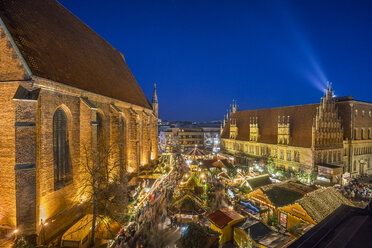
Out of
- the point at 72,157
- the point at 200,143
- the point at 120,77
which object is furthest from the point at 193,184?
the point at 200,143

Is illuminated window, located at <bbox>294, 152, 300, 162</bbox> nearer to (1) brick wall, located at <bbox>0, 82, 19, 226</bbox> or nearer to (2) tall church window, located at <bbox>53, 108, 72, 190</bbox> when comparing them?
(2) tall church window, located at <bbox>53, 108, 72, 190</bbox>

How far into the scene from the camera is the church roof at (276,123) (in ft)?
93.4

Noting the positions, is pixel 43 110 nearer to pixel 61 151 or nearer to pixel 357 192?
pixel 61 151

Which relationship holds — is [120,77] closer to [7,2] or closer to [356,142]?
[7,2]

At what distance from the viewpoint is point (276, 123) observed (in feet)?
111

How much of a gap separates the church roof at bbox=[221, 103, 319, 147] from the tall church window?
29.8m

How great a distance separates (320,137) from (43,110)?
107 ft

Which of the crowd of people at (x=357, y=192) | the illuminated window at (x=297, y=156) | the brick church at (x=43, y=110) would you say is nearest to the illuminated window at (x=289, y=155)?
the illuminated window at (x=297, y=156)

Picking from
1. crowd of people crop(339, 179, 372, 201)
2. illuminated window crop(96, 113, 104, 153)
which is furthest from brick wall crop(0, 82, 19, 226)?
crowd of people crop(339, 179, 372, 201)

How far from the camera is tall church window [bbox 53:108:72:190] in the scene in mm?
12219

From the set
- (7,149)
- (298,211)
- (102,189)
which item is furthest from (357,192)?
(7,149)

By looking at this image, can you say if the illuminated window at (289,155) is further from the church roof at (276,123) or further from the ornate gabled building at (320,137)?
the church roof at (276,123)

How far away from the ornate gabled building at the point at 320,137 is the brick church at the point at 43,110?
86.3 feet

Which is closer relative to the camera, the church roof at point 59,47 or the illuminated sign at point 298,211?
the church roof at point 59,47
